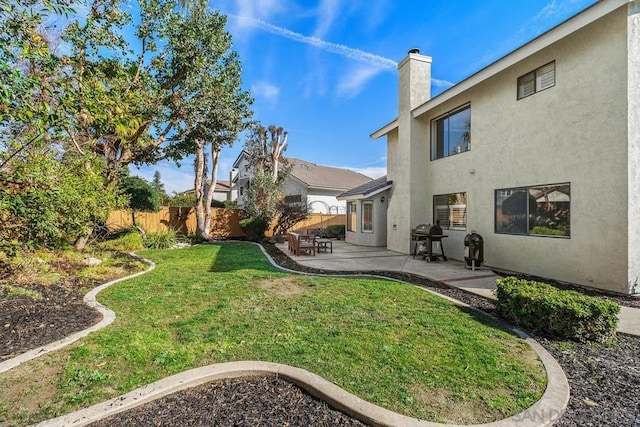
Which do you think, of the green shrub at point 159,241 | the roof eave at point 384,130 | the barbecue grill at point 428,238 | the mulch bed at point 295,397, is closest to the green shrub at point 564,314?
the mulch bed at point 295,397

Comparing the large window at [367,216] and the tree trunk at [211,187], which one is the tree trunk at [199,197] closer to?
the tree trunk at [211,187]

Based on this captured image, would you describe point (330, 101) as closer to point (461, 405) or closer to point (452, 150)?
point (452, 150)

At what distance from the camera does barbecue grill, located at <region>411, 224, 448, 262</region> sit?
1042 cm

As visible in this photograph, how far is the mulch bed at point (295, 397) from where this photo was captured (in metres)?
2.51

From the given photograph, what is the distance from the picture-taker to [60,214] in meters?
7.06

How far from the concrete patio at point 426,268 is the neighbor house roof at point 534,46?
18.7 feet

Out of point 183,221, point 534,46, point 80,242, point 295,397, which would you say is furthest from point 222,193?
point 295,397

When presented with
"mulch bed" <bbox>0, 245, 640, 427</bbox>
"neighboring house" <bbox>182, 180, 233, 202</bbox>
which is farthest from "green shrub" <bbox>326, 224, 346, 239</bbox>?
"neighboring house" <bbox>182, 180, 233, 202</bbox>

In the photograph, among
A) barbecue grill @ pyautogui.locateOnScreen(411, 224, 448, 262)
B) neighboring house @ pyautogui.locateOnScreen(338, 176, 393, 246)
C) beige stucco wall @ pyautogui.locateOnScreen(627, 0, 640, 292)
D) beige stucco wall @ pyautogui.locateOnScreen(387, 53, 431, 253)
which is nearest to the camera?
beige stucco wall @ pyautogui.locateOnScreen(627, 0, 640, 292)

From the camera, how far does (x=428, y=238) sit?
10.4 meters

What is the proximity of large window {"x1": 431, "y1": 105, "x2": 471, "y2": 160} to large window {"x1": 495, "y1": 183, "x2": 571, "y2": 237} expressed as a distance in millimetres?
2421

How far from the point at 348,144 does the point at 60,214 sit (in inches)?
864

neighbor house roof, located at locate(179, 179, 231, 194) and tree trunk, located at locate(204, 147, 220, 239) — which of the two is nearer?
tree trunk, located at locate(204, 147, 220, 239)

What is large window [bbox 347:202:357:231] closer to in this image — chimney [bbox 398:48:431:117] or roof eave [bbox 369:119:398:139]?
roof eave [bbox 369:119:398:139]
